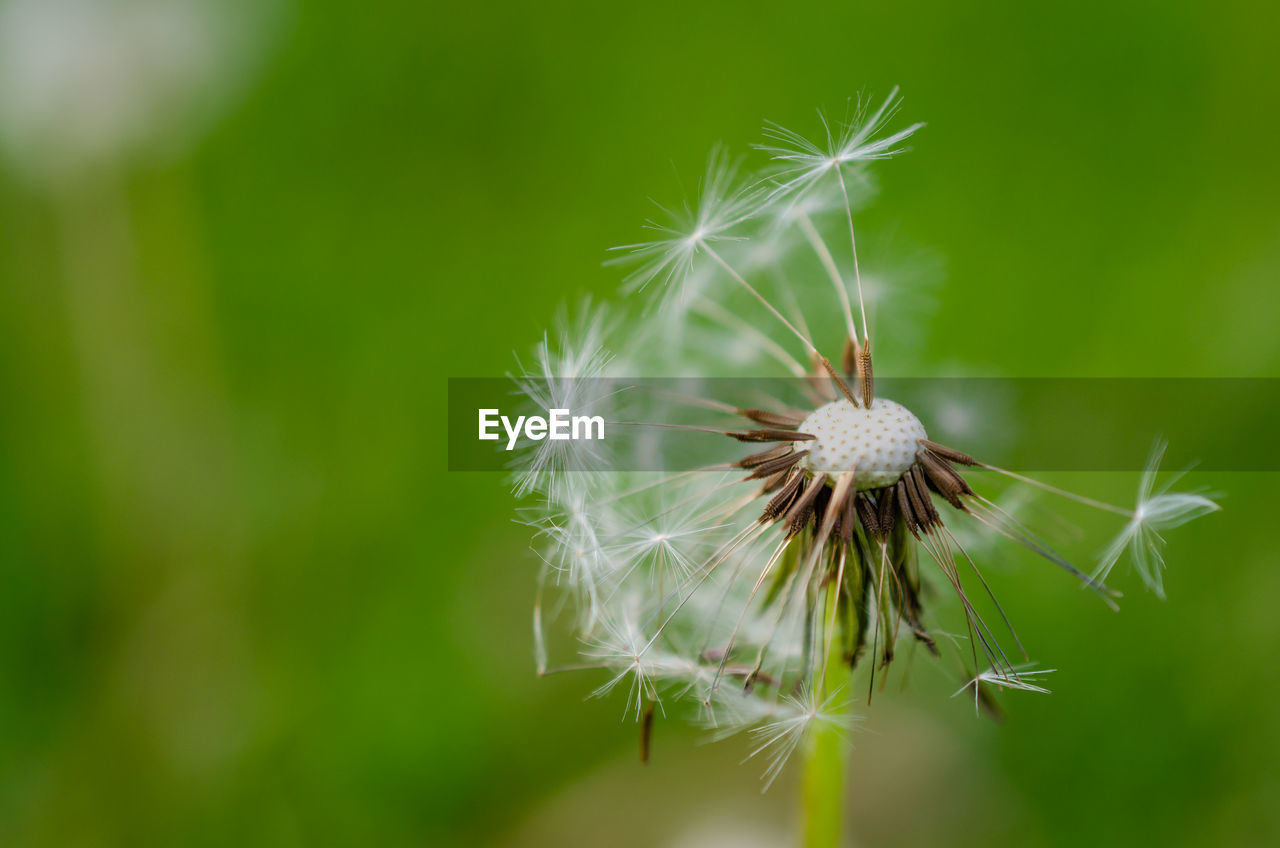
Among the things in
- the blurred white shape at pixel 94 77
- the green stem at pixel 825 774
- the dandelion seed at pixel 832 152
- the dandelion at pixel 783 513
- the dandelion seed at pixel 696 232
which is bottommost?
the green stem at pixel 825 774

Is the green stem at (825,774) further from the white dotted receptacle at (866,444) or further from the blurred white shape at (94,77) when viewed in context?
the blurred white shape at (94,77)

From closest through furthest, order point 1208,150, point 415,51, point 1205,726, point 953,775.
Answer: point 1205,726
point 953,775
point 1208,150
point 415,51

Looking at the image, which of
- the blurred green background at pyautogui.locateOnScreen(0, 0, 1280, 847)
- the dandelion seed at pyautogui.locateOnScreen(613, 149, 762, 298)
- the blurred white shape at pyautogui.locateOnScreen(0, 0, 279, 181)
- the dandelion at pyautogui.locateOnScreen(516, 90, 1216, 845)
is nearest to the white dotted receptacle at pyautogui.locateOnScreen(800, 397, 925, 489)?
the dandelion at pyautogui.locateOnScreen(516, 90, 1216, 845)

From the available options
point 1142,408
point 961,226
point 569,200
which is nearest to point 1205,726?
point 1142,408

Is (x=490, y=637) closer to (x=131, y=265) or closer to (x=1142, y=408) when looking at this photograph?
(x=131, y=265)

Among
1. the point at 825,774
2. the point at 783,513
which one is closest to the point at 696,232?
the point at 783,513

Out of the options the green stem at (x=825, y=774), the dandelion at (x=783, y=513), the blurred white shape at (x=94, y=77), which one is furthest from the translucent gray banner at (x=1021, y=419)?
the blurred white shape at (x=94, y=77)
